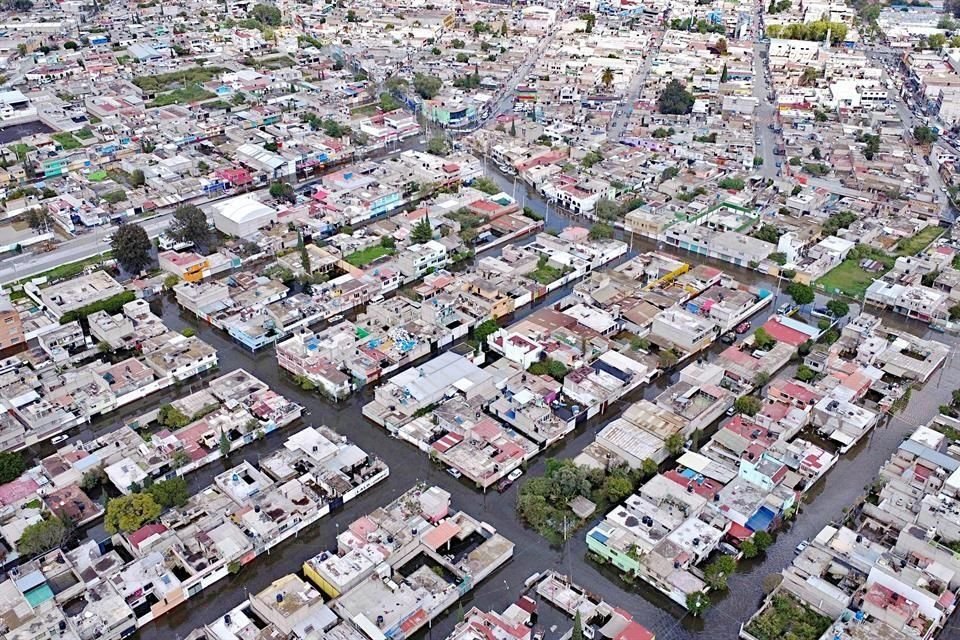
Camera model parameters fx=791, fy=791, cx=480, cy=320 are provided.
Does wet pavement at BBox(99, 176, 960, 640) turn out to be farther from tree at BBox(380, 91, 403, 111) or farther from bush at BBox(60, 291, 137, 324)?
tree at BBox(380, 91, 403, 111)

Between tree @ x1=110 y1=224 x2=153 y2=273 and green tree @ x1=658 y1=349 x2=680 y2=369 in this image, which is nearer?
green tree @ x1=658 y1=349 x2=680 y2=369

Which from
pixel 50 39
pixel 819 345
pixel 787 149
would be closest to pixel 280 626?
pixel 819 345

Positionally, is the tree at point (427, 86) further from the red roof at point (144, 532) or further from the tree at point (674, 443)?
the red roof at point (144, 532)

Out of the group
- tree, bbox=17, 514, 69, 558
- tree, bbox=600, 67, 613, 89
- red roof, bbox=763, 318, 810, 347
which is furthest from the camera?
tree, bbox=600, 67, 613, 89

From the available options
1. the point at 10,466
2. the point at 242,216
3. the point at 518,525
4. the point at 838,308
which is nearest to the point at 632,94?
the point at 838,308

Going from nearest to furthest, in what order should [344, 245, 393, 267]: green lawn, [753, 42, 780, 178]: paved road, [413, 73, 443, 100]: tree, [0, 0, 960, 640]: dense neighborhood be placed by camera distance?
[0, 0, 960, 640]: dense neighborhood < [344, 245, 393, 267]: green lawn < [753, 42, 780, 178]: paved road < [413, 73, 443, 100]: tree

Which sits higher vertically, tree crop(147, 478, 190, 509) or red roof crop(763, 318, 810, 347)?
red roof crop(763, 318, 810, 347)

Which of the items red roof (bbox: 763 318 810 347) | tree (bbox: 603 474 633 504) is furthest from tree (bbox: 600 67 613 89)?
tree (bbox: 603 474 633 504)
